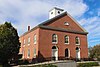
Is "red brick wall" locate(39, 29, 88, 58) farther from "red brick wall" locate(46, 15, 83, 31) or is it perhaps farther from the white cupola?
the white cupola

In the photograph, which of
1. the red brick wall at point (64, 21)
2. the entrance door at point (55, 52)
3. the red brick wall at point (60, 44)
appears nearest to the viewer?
the red brick wall at point (60, 44)

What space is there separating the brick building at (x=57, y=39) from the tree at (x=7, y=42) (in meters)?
6.67

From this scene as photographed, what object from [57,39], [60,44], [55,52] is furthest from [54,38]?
[55,52]

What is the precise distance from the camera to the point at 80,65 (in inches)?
1127

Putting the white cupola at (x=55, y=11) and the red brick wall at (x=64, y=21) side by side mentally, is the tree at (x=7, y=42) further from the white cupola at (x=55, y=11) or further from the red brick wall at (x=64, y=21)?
the white cupola at (x=55, y=11)

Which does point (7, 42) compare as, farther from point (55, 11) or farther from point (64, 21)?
point (55, 11)

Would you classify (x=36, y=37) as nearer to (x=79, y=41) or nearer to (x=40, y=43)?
(x=40, y=43)

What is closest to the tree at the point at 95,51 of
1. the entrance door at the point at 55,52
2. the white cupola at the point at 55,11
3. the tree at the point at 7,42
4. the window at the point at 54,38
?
the white cupola at the point at 55,11

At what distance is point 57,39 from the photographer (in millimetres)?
37531

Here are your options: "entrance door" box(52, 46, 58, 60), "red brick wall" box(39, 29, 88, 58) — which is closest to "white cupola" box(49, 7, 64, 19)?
"red brick wall" box(39, 29, 88, 58)

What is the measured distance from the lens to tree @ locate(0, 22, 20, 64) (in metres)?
28.0

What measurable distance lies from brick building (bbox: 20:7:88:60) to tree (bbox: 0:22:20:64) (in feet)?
21.9

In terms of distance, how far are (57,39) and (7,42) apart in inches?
511

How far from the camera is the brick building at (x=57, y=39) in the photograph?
1398 inches
